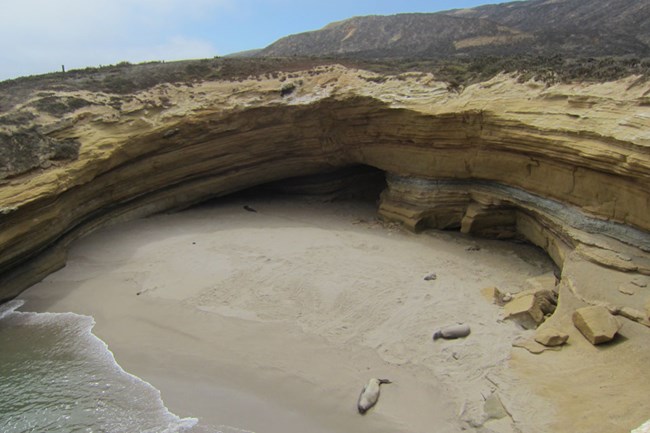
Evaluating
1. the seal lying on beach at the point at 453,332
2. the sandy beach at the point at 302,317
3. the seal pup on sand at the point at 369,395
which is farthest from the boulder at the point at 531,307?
the seal pup on sand at the point at 369,395

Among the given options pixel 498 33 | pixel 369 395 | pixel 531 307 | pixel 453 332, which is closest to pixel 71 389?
pixel 369 395

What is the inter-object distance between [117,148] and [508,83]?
875cm

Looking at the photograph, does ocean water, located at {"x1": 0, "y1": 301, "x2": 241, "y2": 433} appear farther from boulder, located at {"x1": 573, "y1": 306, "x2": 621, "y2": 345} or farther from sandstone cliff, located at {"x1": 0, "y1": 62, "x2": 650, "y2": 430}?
boulder, located at {"x1": 573, "y1": 306, "x2": 621, "y2": 345}

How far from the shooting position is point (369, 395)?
19.8 feet

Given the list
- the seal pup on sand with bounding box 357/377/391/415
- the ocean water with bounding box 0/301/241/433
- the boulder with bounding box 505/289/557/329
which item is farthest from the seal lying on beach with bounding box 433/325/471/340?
the ocean water with bounding box 0/301/241/433

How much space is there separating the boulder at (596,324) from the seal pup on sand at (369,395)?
9.12 feet

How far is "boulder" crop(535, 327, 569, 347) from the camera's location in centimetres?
654

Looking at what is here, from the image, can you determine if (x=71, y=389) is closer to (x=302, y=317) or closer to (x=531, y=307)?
(x=302, y=317)

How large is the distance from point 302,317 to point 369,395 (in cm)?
213

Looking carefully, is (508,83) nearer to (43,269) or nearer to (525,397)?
(525,397)

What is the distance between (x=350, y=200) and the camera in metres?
15.2

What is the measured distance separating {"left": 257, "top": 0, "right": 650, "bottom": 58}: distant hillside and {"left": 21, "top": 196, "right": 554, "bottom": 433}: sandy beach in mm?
13444

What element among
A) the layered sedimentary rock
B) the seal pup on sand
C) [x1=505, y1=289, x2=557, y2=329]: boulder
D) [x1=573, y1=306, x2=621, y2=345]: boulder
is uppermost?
the layered sedimentary rock

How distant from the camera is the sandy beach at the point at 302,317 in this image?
5.99 meters
